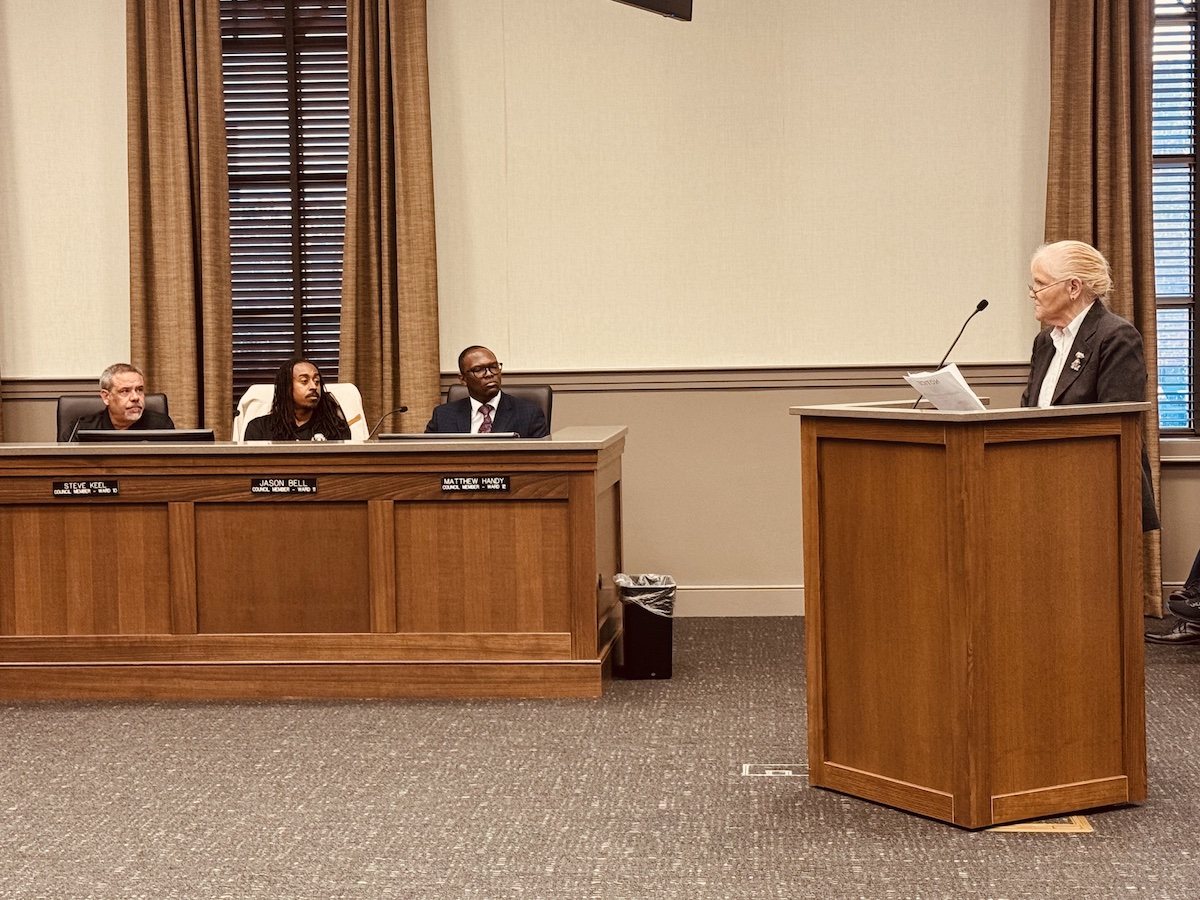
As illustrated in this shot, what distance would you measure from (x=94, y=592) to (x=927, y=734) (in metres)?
3.41

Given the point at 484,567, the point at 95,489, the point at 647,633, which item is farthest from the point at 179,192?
the point at 647,633

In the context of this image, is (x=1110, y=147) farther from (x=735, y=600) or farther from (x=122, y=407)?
(x=122, y=407)

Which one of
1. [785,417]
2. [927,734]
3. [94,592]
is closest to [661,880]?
[927,734]

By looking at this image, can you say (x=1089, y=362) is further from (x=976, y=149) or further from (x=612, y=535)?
(x=976, y=149)

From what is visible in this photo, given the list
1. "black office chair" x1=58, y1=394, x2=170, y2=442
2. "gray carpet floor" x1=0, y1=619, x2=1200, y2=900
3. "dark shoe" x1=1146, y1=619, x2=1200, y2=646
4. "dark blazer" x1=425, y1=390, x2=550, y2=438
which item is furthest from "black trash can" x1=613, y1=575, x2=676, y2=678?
"black office chair" x1=58, y1=394, x2=170, y2=442

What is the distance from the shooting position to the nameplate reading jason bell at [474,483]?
4965mm

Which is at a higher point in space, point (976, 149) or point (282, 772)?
point (976, 149)

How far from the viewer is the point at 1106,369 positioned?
144 inches

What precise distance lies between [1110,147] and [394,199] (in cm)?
369

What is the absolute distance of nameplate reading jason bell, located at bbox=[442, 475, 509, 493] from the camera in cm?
496

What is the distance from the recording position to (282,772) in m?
3.98

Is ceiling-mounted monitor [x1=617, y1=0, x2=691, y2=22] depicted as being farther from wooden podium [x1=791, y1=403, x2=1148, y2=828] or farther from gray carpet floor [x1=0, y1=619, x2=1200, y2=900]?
gray carpet floor [x1=0, y1=619, x2=1200, y2=900]

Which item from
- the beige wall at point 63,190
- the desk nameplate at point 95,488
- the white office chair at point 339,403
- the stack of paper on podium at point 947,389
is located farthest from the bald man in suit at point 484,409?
the stack of paper on podium at point 947,389

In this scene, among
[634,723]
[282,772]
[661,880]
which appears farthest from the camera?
[634,723]
